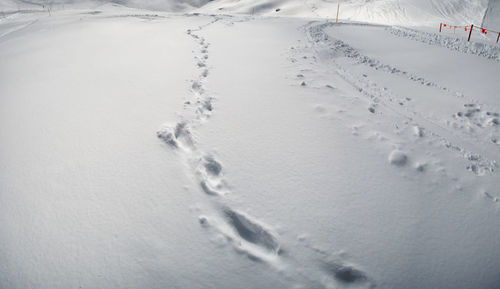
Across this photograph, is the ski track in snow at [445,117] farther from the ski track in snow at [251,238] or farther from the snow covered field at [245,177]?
the ski track in snow at [251,238]

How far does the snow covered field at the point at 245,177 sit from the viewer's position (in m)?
1.71

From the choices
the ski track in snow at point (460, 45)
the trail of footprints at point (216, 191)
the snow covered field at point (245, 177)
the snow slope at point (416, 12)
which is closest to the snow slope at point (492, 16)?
the snow slope at point (416, 12)

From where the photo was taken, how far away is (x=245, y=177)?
94.1 inches

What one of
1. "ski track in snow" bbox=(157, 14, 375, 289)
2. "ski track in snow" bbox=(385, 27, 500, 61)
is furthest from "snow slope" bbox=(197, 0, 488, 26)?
"ski track in snow" bbox=(157, 14, 375, 289)

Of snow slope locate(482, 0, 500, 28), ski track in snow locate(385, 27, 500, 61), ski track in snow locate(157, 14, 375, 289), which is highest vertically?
snow slope locate(482, 0, 500, 28)

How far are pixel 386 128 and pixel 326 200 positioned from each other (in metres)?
1.50

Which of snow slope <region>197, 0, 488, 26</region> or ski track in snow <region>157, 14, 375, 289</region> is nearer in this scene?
ski track in snow <region>157, 14, 375, 289</region>

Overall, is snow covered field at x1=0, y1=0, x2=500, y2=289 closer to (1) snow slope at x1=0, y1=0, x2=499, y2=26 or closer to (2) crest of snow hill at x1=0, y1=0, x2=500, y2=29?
(2) crest of snow hill at x1=0, y1=0, x2=500, y2=29

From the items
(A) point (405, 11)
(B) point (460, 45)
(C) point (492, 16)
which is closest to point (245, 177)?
(B) point (460, 45)

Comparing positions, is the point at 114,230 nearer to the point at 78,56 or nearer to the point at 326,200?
the point at 326,200

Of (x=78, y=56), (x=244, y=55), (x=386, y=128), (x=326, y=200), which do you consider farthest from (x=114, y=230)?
(x=78, y=56)

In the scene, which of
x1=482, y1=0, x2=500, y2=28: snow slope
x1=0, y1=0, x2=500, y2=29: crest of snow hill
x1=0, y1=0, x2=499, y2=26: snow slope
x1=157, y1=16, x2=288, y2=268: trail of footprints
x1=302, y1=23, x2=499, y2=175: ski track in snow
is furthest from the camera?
x1=0, y1=0, x2=499, y2=26: snow slope

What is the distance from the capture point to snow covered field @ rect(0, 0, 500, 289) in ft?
5.61

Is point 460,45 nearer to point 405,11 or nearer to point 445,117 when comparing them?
point 445,117
